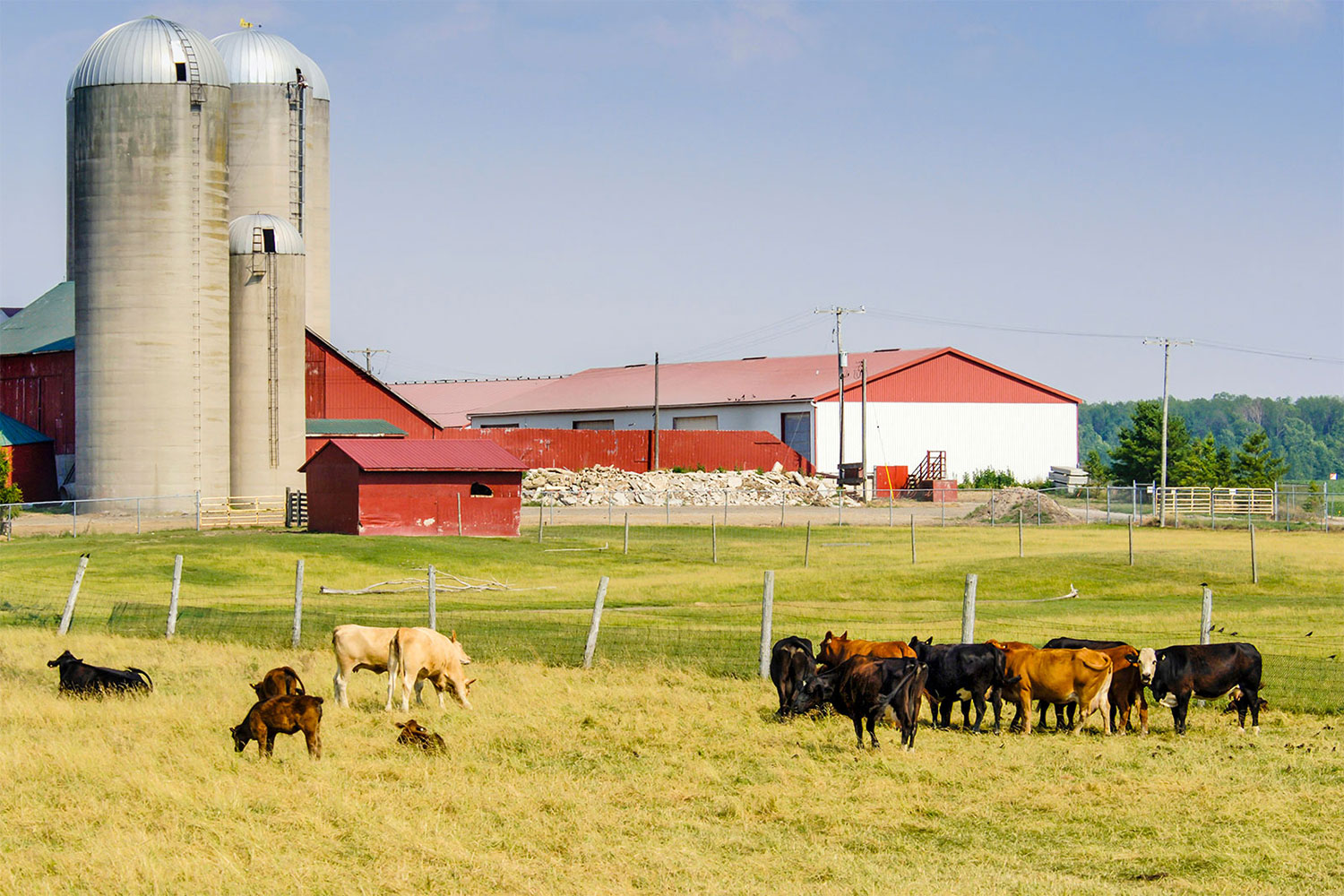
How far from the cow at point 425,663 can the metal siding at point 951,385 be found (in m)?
74.1

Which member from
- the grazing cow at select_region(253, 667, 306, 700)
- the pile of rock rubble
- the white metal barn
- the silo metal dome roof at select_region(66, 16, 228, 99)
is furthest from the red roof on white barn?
the grazing cow at select_region(253, 667, 306, 700)

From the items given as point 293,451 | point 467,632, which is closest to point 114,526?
point 293,451

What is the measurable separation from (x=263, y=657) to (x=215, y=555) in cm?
2212

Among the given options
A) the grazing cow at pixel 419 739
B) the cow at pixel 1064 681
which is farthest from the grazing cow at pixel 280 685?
the cow at pixel 1064 681

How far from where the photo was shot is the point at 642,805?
12281mm

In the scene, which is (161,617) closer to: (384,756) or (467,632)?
(467,632)

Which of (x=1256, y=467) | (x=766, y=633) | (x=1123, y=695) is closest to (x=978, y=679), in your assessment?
(x=1123, y=695)

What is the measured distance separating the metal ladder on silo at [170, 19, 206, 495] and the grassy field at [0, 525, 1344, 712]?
873 centimetres

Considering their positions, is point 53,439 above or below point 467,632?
above

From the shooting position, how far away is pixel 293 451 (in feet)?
204

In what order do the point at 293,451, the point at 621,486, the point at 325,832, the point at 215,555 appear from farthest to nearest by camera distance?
the point at 621,486, the point at 293,451, the point at 215,555, the point at 325,832

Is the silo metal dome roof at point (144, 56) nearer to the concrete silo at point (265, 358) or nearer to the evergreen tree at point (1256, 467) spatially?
the concrete silo at point (265, 358)

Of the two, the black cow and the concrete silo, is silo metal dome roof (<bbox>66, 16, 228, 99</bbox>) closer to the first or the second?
the concrete silo

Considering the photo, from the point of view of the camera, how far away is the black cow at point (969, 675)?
15.8 meters
